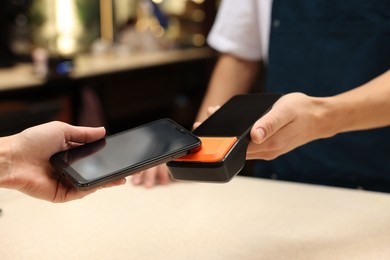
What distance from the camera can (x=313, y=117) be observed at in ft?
2.48

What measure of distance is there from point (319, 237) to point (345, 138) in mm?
405

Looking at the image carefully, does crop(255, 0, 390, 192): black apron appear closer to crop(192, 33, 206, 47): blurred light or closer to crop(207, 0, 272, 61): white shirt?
crop(207, 0, 272, 61): white shirt

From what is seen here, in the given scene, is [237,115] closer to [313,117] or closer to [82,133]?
[313,117]

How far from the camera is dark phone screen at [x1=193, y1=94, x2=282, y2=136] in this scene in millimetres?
693

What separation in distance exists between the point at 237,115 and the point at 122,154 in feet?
0.64

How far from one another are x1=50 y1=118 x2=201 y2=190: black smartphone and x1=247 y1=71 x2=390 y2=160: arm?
4.5 inches

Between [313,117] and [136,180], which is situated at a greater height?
[313,117]

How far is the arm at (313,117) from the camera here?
2.29 ft

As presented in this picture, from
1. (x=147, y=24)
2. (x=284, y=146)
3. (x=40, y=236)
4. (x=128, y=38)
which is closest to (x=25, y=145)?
(x=40, y=236)

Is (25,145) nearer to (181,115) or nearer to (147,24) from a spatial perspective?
(181,115)

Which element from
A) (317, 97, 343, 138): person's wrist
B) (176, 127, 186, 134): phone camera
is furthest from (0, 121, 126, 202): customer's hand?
(317, 97, 343, 138): person's wrist

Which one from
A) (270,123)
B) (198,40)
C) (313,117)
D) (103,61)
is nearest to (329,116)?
(313,117)

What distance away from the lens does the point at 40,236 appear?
0.71 metres

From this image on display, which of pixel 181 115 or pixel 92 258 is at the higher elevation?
pixel 92 258
